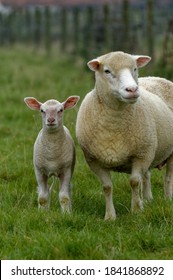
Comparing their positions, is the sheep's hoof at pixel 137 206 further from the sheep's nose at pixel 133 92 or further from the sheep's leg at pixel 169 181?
the sheep's nose at pixel 133 92

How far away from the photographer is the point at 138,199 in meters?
5.76

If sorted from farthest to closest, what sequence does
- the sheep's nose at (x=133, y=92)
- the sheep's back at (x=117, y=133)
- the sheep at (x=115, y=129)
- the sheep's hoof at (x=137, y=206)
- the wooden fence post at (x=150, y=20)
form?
the wooden fence post at (x=150, y=20)
the sheep's hoof at (x=137, y=206)
the sheep's back at (x=117, y=133)
the sheep at (x=115, y=129)
the sheep's nose at (x=133, y=92)

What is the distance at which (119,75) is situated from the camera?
5266 millimetres

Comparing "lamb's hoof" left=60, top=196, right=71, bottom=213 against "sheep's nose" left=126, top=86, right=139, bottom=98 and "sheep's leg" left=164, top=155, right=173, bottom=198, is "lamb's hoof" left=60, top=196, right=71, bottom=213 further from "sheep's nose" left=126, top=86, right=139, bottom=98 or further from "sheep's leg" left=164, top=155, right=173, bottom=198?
"sheep's nose" left=126, top=86, right=139, bottom=98

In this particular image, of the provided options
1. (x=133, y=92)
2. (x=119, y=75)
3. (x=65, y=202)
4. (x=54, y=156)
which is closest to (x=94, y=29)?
(x=54, y=156)

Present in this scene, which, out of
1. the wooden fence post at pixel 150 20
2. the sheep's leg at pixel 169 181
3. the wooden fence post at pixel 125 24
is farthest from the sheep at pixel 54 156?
the wooden fence post at pixel 125 24

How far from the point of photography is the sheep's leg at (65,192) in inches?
228

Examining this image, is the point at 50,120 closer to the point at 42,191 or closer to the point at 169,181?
the point at 42,191

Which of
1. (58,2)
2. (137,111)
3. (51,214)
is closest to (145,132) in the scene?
(137,111)

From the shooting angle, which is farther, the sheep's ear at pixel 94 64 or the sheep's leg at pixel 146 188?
the sheep's leg at pixel 146 188

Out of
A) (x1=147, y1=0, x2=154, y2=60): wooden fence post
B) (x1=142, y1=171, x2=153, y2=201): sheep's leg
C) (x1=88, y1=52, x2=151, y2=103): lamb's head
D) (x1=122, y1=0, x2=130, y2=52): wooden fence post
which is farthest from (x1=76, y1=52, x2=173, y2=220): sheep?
(x1=122, y1=0, x2=130, y2=52): wooden fence post

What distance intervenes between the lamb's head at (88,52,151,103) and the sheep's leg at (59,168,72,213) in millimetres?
812

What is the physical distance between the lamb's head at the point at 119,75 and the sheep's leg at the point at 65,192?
81cm
